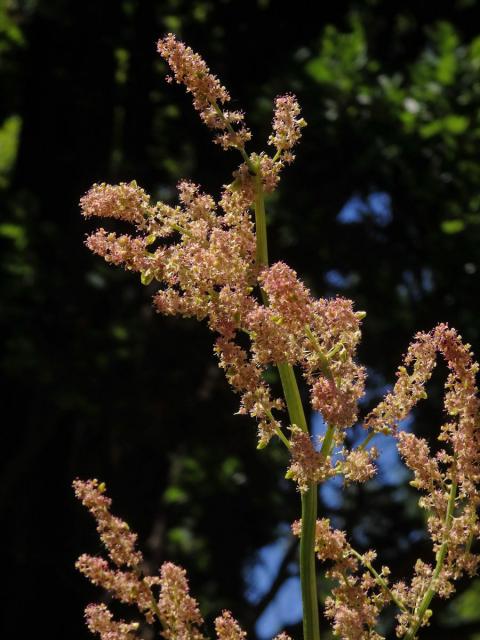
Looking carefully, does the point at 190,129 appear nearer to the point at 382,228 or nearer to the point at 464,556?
the point at 382,228

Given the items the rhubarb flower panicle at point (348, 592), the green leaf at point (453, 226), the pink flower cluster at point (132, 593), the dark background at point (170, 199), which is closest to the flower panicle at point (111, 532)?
the pink flower cluster at point (132, 593)

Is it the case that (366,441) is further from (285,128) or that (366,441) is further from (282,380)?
(285,128)

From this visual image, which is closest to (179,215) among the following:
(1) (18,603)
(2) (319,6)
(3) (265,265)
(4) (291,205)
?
(3) (265,265)

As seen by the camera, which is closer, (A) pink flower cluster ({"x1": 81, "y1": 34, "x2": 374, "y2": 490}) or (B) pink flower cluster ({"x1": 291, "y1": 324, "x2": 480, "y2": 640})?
(A) pink flower cluster ({"x1": 81, "y1": 34, "x2": 374, "y2": 490})

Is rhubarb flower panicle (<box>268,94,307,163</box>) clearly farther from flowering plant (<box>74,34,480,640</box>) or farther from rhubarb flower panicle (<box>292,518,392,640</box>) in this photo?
rhubarb flower panicle (<box>292,518,392,640</box>)

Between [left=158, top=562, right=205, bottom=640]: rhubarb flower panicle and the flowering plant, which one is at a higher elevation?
the flowering plant

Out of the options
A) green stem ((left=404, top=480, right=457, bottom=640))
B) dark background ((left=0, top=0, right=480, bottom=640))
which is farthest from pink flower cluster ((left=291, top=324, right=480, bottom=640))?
dark background ((left=0, top=0, right=480, bottom=640))

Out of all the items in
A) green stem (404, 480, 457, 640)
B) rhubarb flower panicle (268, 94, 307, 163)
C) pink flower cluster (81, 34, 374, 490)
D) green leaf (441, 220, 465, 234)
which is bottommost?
green stem (404, 480, 457, 640)
